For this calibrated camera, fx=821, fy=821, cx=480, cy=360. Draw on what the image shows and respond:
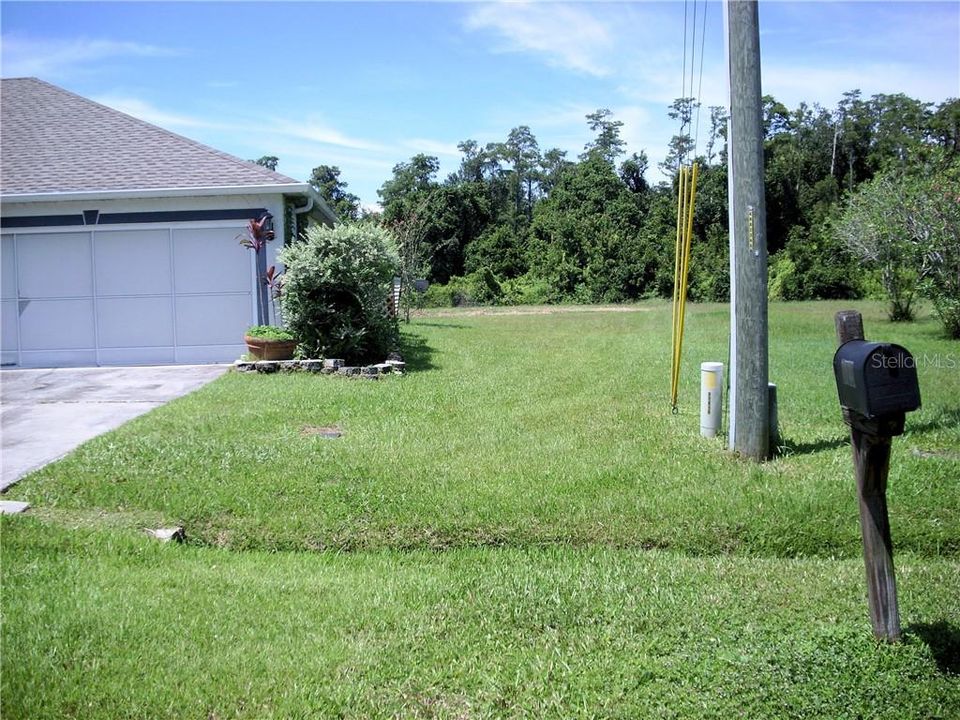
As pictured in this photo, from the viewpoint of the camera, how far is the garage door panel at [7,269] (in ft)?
44.1

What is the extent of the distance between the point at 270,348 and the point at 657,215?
107 feet

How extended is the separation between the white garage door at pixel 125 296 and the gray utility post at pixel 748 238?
8.83 metres

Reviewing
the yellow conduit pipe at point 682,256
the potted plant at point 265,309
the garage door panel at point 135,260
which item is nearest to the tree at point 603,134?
the potted plant at point 265,309

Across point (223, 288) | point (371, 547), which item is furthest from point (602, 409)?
point (223, 288)

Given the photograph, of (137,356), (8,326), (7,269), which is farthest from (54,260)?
(137,356)

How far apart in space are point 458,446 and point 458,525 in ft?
6.08

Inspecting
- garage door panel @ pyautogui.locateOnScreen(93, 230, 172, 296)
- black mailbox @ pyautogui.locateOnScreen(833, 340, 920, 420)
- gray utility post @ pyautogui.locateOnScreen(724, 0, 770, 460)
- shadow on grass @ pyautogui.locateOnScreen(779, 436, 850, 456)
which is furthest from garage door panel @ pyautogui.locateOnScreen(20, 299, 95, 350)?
black mailbox @ pyautogui.locateOnScreen(833, 340, 920, 420)

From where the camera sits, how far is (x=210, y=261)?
43.9 feet

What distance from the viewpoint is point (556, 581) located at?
4.41 m

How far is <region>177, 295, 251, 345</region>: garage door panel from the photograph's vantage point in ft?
44.1

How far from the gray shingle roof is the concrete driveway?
302 cm

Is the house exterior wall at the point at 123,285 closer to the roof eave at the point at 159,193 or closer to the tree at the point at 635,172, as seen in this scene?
the roof eave at the point at 159,193

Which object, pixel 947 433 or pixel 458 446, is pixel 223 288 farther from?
pixel 947 433

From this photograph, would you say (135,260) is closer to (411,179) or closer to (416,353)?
(416,353)
